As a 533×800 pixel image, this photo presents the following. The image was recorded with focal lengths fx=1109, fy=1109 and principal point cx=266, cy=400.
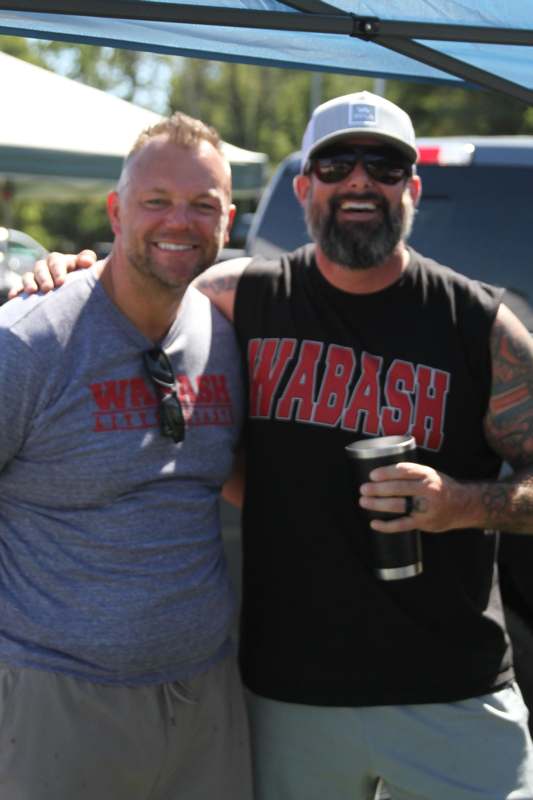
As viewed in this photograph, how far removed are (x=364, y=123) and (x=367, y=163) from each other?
103mm

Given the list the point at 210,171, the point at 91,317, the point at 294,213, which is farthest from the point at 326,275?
the point at 294,213

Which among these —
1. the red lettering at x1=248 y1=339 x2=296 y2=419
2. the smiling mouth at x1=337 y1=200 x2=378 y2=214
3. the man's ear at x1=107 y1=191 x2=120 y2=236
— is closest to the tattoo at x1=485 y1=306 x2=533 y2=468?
the smiling mouth at x1=337 y1=200 x2=378 y2=214

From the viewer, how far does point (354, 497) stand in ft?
8.95

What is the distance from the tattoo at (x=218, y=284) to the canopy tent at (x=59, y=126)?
493 centimetres

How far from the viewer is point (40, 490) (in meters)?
2.55

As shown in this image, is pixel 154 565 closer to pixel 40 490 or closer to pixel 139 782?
pixel 40 490

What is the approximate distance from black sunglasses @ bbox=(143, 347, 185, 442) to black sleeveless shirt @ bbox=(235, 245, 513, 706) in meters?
0.31

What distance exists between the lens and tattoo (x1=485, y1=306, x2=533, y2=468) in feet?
9.02

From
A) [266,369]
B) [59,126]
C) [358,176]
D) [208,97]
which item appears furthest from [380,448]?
[208,97]

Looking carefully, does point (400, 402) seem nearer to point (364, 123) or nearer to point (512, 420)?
point (512, 420)

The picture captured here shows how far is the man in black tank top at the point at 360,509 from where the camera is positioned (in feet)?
9.14

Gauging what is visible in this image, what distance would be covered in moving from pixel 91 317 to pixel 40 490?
1.41ft

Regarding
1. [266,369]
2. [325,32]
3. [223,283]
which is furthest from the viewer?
[223,283]

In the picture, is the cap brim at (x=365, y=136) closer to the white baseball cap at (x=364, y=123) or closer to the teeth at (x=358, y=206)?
the white baseball cap at (x=364, y=123)
